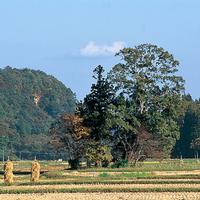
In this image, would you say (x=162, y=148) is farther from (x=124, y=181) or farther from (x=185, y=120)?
(x=185, y=120)

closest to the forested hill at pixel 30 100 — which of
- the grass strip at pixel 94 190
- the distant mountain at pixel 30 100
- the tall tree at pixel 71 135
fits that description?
the distant mountain at pixel 30 100

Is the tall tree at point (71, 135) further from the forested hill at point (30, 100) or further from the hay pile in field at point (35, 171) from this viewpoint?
the forested hill at point (30, 100)

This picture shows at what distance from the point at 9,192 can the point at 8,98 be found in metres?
136

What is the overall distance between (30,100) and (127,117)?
109890 millimetres

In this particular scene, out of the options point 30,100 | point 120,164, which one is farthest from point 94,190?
Result: point 30,100

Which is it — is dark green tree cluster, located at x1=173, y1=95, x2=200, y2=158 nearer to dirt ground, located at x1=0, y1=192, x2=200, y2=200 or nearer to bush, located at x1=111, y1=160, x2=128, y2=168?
bush, located at x1=111, y1=160, x2=128, y2=168

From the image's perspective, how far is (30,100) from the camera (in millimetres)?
172250

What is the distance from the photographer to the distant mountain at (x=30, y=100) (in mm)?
153875

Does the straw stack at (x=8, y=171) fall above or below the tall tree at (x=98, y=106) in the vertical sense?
below

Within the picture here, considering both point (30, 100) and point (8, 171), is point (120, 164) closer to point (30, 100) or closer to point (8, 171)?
point (8, 171)

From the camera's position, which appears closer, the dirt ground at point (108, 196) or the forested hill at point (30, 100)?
the dirt ground at point (108, 196)

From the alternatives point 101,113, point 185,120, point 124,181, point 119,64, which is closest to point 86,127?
point 101,113

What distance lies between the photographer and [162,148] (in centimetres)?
6531

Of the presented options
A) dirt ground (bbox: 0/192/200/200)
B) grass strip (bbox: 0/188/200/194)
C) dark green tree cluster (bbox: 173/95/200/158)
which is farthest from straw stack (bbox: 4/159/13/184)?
dark green tree cluster (bbox: 173/95/200/158)
